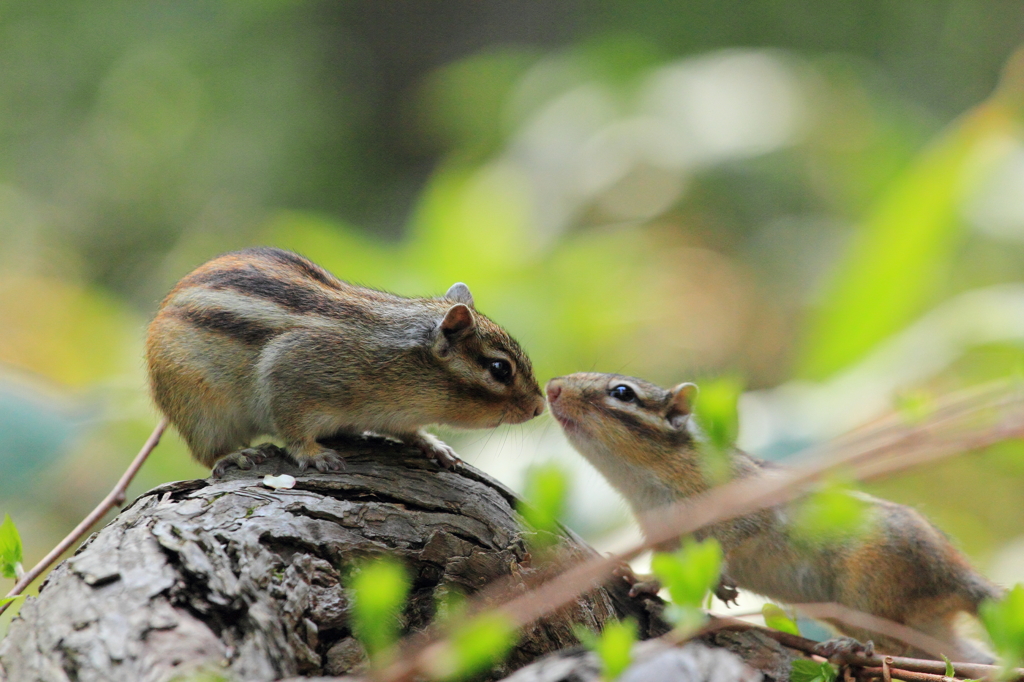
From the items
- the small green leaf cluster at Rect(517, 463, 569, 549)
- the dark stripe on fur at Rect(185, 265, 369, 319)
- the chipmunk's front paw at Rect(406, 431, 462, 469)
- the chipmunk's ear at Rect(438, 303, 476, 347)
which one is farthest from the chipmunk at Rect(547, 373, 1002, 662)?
the small green leaf cluster at Rect(517, 463, 569, 549)

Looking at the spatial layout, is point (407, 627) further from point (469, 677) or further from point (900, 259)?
point (900, 259)

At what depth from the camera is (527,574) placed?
202 cm

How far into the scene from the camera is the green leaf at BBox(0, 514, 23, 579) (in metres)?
1.83

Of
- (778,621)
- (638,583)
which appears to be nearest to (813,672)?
(778,621)

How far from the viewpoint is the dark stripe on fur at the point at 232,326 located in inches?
103

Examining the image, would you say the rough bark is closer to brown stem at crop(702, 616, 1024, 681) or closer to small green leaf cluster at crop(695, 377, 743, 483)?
brown stem at crop(702, 616, 1024, 681)

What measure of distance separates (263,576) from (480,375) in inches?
44.6

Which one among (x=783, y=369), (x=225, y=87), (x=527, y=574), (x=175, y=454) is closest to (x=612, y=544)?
(x=527, y=574)

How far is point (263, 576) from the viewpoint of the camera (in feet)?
5.79

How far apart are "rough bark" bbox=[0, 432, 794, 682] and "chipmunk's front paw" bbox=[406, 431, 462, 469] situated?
107mm

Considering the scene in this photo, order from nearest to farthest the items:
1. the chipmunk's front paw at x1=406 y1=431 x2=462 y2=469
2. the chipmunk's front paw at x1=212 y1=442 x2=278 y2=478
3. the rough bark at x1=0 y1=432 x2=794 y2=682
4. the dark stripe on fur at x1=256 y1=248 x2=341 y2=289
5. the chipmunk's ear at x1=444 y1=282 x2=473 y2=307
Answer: the rough bark at x1=0 y1=432 x2=794 y2=682
the chipmunk's front paw at x1=212 y1=442 x2=278 y2=478
the chipmunk's front paw at x1=406 y1=431 x2=462 y2=469
the dark stripe on fur at x1=256 y1=248 x2=341 y2=289
the chipmunk's ear at x1=444 y1=282 x2=473 y2=307

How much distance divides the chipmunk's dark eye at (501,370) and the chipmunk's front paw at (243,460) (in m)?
0.70

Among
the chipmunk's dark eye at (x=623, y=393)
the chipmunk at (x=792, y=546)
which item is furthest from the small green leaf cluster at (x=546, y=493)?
the chipmunk's dark eye at (x=623, y=393)

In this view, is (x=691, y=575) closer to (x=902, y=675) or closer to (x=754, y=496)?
(x=754, y=496)
